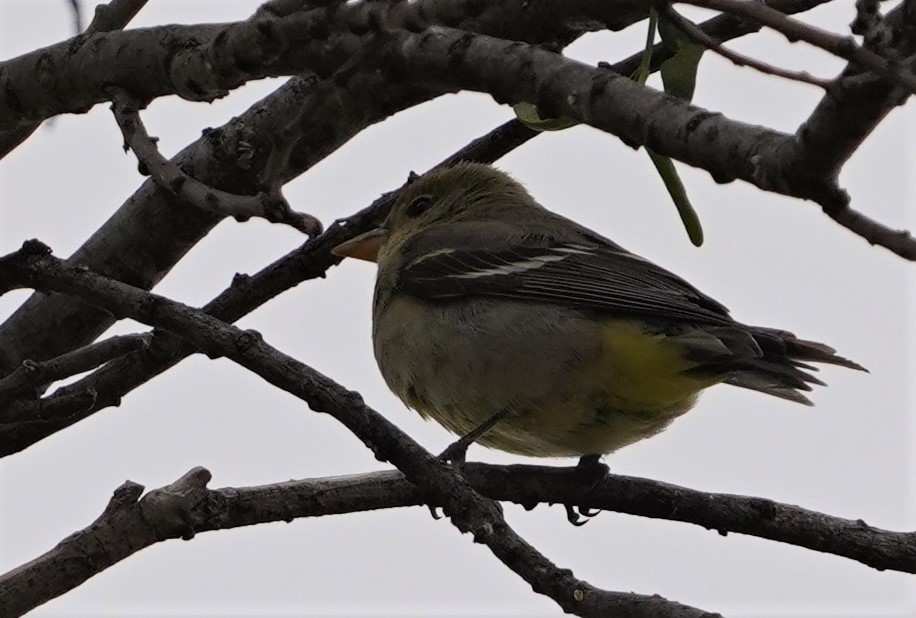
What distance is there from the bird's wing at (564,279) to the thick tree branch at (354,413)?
193 cm

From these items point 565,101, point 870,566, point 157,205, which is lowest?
point 870,566

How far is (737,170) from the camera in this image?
2.40 meters

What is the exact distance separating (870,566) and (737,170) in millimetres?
2009

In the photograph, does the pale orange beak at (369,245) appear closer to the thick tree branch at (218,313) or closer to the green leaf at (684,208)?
the thick tree branch at (218,313)

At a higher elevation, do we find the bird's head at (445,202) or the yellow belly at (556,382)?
the bird's head at (445,202)

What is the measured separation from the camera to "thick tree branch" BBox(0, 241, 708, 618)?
302 cm

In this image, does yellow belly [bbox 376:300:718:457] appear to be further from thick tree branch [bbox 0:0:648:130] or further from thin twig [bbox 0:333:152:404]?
thin twig [bbox 0:333:152:404]

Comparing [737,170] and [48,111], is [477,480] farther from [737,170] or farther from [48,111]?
[737,170]

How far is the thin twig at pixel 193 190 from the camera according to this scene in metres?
2.91

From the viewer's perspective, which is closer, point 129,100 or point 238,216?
point 238,216

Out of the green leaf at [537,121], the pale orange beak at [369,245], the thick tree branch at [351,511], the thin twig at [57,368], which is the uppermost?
the pale orange beak at [369,245]

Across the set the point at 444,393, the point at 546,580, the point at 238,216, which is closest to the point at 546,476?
the point at 444,393

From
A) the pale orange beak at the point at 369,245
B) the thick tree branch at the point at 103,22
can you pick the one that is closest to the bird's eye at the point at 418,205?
the pale orange beak at the point at 369,245

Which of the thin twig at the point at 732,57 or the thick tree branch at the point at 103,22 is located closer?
the thin twig at the point at 732,57
